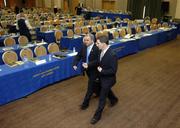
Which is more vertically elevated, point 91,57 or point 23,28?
point 23,28

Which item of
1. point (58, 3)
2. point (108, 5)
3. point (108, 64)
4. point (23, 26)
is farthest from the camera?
point (58, 3)

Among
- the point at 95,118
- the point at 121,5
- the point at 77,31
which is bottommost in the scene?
the point at 95,118

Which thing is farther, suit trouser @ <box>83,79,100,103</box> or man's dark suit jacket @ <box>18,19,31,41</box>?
man's dark suit jacket @ <box>18,19,31,41</box>

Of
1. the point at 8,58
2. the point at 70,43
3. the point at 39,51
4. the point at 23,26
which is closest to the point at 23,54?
the point at 8,58

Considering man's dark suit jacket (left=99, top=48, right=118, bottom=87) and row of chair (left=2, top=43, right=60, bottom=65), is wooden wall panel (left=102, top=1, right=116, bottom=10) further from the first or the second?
man's dark suit jacket (left=99, top=48, right=118, bottom=87)

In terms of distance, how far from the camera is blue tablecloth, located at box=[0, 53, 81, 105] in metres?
5.09

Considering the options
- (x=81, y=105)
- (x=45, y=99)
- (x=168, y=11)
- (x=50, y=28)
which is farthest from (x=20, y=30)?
(x=168, y=11)

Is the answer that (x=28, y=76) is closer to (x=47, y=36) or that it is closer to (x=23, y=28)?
(x=23, y=28)

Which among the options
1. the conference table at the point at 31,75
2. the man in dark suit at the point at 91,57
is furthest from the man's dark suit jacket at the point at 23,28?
the man in dark suit at the point at 91,57

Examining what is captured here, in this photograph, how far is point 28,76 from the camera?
548 centimetres

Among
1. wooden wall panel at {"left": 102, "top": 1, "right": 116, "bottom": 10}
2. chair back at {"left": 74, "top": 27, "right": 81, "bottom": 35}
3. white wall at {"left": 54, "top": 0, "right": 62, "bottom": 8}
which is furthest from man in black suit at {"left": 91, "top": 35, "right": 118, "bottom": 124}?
white wall at {"left": 54, "top": 0, "right": 62, "bottom": 8}

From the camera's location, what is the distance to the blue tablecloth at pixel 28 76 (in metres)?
5.09

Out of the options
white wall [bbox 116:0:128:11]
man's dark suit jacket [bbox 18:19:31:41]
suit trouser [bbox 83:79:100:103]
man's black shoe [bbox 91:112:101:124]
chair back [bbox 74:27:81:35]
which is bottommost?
man's black shoe [bbox 91:112:101:124]

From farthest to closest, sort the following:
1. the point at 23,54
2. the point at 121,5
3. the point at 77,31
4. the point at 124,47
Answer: the point at 121,5 < the point at 77,31 < the point at 124,47 < the point at 23,54
